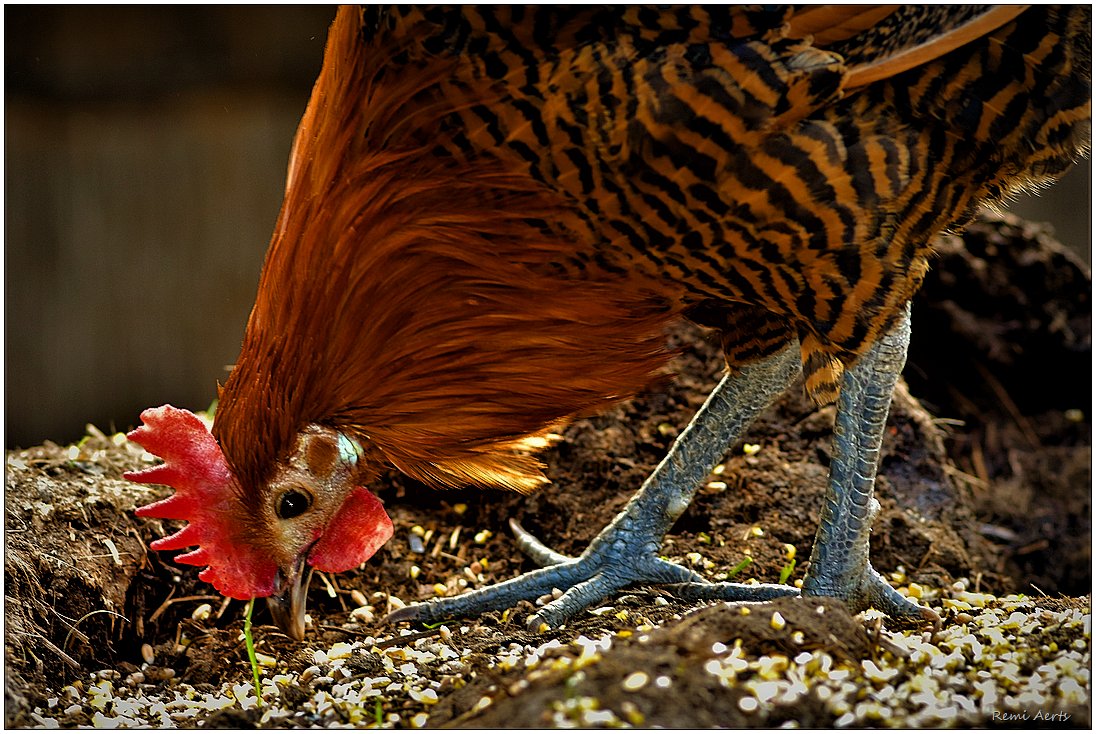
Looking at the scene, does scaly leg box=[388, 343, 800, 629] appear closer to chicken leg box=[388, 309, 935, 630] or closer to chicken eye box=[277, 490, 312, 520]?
chicken leg box=[388, 309, 935, 630]

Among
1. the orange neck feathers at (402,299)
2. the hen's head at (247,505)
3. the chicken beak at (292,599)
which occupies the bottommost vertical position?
the chicken beak at (292,599)

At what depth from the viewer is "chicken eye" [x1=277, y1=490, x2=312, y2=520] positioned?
8.37ft

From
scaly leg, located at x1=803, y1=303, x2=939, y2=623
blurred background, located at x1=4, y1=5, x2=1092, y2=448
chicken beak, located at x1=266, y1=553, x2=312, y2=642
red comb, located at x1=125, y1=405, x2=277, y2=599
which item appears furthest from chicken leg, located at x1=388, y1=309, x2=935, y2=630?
blurred background, located at x1=4, y1=5, x2=1092, y2=448

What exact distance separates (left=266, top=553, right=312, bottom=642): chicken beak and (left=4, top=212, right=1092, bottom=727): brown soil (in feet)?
0.54

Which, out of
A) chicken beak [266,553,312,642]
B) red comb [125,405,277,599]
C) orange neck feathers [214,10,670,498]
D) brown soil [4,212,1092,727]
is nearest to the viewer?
brown soil [4,212,1092,727]

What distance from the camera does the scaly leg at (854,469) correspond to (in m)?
2.58

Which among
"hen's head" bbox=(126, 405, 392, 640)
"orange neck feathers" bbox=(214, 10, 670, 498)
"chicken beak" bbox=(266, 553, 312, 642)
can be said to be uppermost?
"orange neck feathers" bbox=(214, 10, 670, 498)

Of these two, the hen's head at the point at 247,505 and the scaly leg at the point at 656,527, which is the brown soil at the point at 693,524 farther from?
the hen's head at the point at 247,505

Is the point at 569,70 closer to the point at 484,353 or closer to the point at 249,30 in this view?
the point at 484,353

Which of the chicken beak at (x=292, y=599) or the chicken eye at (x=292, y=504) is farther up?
the chicken eye at (x=292, y=504)

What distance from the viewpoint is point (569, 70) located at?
2.18 metres

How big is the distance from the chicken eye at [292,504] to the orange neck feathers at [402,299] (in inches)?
3.2

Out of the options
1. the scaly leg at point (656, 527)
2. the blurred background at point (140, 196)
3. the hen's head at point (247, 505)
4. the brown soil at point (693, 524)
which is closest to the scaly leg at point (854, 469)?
the scaly leg at point (656, 527)

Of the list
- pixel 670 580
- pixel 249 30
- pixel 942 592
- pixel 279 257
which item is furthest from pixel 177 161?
pixel 942 592
